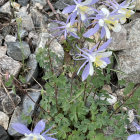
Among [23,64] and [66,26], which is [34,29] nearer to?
[23,64]

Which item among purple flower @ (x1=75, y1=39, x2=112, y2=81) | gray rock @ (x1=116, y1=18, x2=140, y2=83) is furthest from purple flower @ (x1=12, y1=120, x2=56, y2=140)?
gray rock @ (x1=116, y1=18, x2=140, y2=83)

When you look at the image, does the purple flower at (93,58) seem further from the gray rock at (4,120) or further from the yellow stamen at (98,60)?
the gray rock at (4,120)

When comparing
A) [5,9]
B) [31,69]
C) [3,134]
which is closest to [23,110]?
[3,134]

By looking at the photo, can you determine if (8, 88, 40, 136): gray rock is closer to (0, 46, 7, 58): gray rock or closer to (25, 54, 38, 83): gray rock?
(25, 54, 38, 83): gray rock

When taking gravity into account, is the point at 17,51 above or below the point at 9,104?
above

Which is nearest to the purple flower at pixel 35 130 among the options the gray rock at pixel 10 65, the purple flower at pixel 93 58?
the purple flower at pixel 93 58

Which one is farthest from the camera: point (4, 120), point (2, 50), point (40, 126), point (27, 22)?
point (27, 22)

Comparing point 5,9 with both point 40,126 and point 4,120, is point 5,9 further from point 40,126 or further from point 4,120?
point 40,126
